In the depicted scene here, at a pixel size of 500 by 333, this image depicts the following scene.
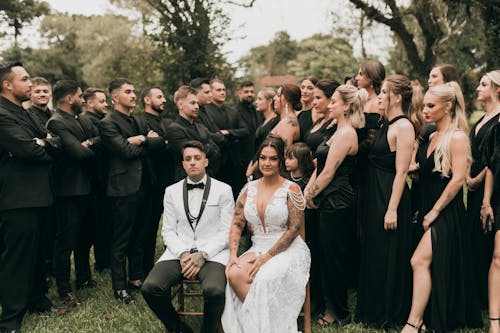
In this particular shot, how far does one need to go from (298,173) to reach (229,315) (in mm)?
1825

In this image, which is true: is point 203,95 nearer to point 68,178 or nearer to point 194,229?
point 68,178

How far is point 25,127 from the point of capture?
5.36 m

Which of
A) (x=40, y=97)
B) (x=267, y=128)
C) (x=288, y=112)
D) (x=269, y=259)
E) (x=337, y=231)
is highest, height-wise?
(x=40, y=97)

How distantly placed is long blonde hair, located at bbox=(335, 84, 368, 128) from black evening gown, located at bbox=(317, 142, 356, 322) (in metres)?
0.38

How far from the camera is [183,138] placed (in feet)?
21.4

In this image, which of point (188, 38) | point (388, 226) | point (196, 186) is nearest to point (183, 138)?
point (196, 186)

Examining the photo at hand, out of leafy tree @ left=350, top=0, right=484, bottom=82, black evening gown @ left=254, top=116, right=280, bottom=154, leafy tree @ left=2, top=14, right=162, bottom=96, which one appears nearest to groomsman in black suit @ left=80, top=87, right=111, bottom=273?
black evening gown @ left=254, top=116, right=280, bottom=154

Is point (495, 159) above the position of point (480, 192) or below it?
above

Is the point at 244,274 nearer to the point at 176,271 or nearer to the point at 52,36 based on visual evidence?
the point at 176,271

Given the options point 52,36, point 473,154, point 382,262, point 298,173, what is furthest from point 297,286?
point 52,36

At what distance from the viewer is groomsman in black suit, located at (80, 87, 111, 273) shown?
6957 millimetres

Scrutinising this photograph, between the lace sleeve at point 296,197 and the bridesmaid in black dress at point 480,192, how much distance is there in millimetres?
1870

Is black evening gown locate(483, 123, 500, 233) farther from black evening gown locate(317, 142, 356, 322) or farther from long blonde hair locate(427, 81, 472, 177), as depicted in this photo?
black evening gown locate(317, 142, 356, 322)

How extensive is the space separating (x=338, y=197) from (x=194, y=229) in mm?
1566
